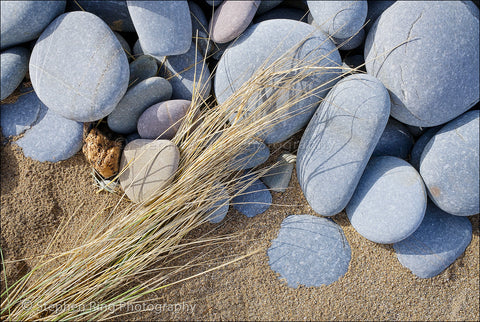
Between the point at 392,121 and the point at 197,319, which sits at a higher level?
the point at 392,121

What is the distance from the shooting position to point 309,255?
175 centimetres

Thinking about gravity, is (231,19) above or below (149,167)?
above

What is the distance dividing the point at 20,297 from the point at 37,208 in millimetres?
390

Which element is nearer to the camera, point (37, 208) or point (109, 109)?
point (109, 109)

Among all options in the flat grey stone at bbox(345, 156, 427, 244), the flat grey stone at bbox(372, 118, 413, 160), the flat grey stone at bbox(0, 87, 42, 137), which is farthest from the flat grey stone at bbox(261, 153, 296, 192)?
the flat grey stone at bbox(0, 87, 42, 137)

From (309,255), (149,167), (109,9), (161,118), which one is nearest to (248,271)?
(309,255)

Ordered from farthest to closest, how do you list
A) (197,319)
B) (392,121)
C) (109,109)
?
(392,121), (197,319), (109,109)

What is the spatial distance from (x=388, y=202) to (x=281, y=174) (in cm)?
51

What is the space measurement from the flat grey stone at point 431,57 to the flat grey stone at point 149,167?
102cm

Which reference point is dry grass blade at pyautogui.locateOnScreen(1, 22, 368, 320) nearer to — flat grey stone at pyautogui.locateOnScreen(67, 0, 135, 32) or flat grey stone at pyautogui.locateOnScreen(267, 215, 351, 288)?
flat grey stone at pyautogui.locateOnScreen(267, 215, 351, 288)

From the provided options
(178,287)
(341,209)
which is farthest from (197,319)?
(341,209)

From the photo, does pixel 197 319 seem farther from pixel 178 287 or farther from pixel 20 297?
pixel 20 297

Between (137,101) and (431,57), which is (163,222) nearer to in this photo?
(137,101)

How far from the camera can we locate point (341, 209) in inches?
68.2
